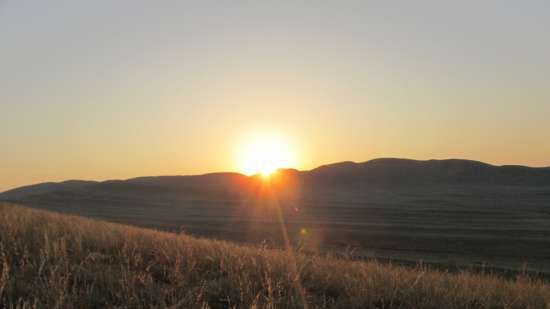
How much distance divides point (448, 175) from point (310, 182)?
151 ft

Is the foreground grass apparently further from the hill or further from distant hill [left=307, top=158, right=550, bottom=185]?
distant hill [left=307, top=158, right=550, bottom=185]

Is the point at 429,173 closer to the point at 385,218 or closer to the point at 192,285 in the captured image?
the point at 385,218

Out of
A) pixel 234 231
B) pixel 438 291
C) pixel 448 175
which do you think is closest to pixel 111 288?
pixel 438 291

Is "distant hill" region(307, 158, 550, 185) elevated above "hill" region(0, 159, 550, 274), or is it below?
above

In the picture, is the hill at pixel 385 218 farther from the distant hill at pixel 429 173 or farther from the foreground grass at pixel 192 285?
the foreground grass at pixel 192 285

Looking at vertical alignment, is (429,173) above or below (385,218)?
above

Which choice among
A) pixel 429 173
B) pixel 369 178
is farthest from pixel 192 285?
pixel 369 178

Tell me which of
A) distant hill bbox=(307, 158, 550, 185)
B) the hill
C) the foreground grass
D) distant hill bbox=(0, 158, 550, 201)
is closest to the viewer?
the foreground grass

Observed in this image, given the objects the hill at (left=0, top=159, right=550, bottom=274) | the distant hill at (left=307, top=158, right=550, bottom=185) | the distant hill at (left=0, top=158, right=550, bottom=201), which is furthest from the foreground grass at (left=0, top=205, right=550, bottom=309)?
the distant hill at (left=307, top=158, right=550, bottom=185)

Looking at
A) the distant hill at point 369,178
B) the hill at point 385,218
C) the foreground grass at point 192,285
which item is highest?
the distant hill at point 369,178

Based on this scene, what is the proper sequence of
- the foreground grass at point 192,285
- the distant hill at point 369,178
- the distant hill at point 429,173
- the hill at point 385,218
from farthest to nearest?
1. the distant hill at point 429,173
2. the distant hill at point 369,178
3. the hill at point 385,218
4. the foreground grass at point 192,285

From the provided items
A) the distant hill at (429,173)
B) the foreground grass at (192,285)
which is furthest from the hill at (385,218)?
the foreground grass at (192,285)

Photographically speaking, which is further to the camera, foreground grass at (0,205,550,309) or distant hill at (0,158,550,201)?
distant hill at (0,158,550,201)

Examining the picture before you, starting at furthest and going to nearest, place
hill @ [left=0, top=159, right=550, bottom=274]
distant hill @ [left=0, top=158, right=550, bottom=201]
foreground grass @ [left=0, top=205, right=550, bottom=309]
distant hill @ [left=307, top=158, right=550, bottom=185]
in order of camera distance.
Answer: distant hill @ [left=307, top=158, right=550, bottom=185]
distant hill @ [left=0, top=158, right=550, bottom=201]
hill @ [left=0, top=159, right=550, bottom=274]
foreground grass @ [left=0, top=205, right=550, bottom=309]
